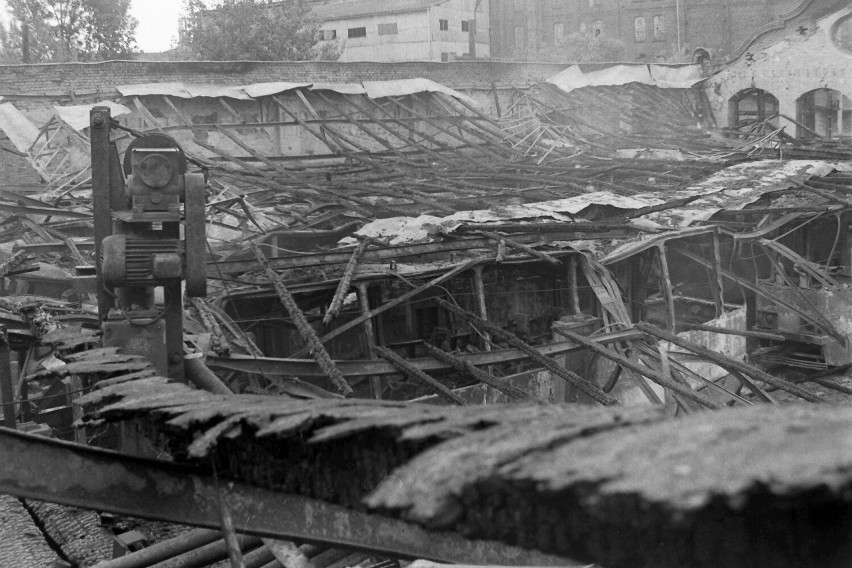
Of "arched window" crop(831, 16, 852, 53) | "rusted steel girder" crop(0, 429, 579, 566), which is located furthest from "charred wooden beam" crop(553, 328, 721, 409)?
"arched window" crop(831, 16, 852, 53)

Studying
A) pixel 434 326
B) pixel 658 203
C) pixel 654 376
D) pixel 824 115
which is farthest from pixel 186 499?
pixel 824 115

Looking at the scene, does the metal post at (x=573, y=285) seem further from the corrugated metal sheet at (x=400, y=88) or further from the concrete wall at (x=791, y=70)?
the concrete wall at (x=791, y=70)

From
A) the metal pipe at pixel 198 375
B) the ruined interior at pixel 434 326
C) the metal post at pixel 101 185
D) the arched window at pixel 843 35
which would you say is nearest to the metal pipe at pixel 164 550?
the ruined interior at pixel 434 326

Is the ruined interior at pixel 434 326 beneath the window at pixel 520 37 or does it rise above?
beneath

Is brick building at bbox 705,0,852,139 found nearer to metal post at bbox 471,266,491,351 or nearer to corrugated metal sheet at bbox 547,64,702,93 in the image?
corrugated metal sheet at bbox 547,64,702,93

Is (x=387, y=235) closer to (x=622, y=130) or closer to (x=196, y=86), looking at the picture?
(x=196, y=86)

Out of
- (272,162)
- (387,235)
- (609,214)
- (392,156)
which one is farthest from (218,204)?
(392,156)

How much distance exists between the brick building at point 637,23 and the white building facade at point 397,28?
364 centimetres

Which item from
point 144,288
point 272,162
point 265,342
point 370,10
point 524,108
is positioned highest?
point 370,10

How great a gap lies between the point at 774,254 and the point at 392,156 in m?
9.72

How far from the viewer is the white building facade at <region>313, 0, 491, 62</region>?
43.9 metres

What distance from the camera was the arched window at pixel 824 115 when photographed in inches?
1064

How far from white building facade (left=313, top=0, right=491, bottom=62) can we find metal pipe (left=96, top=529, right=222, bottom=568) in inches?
1601

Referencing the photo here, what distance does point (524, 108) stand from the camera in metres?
25.8
